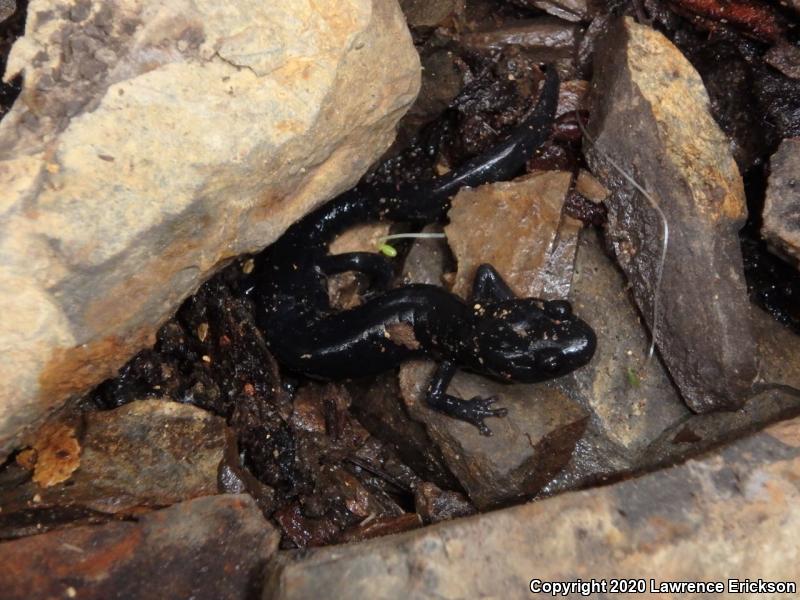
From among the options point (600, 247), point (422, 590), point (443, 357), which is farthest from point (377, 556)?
point (600, 247)

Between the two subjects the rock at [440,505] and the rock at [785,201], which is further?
the rock at [440,505]

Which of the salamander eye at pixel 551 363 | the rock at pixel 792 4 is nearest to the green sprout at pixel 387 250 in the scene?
the salamander eye at pixel 551 363

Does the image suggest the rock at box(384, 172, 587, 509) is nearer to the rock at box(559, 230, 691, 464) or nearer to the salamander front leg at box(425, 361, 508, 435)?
the salamander front leg at box(425, 361, 508, 435)

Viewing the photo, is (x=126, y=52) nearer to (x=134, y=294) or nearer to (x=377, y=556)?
(x=134, y=294)

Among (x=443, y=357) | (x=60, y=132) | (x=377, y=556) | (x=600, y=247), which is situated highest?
(x=60, y=132)

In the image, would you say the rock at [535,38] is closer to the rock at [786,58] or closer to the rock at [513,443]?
the rock at [786,58]

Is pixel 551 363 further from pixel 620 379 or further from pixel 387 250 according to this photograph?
pixel 387 250
